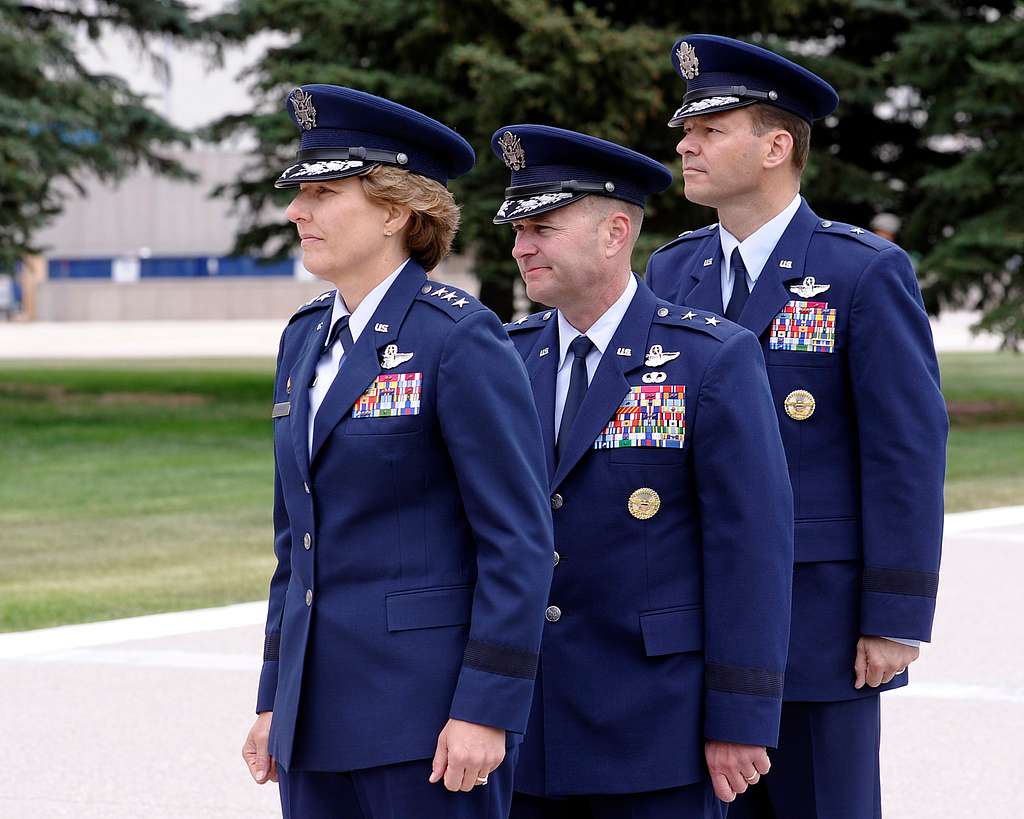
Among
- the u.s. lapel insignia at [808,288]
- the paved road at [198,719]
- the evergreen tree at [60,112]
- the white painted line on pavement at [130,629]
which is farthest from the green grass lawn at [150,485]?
the u.s. lapel insignia at [808,288]

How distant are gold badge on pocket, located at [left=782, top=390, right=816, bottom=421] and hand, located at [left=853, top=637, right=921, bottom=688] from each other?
0.49 m

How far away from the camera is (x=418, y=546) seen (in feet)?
8.82

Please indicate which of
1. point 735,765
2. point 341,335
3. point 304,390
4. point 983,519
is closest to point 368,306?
point 341,335

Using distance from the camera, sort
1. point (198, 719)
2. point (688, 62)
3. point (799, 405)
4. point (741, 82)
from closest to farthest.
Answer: point (799, 405)
point (741, 82)
point (688, 62)
point (198, 719)

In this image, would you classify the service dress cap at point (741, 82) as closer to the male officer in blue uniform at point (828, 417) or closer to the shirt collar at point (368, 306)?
the male officer in blue uniform at point (828, 417)

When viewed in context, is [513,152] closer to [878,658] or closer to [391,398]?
[391,398]

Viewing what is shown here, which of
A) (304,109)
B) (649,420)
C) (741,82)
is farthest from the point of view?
(741,82)

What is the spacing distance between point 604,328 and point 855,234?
787 mm

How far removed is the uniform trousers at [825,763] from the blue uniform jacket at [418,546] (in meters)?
1.00

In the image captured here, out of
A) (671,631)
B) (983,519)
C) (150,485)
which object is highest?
(671,631)

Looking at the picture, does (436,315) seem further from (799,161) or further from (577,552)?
(799,161)

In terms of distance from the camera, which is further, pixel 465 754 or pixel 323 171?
pixel 323 171

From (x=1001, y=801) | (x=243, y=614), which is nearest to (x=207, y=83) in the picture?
(x=243, y=614)

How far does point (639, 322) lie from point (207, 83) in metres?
41.6
